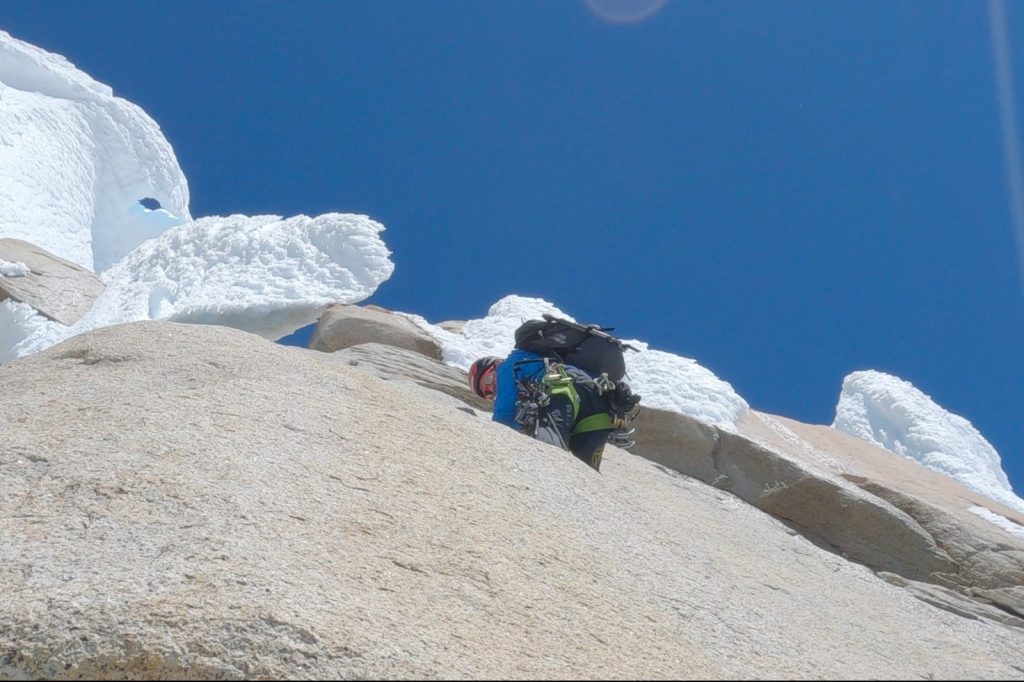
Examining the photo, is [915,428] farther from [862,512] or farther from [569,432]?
[569,432]

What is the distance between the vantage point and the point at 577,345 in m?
8.84

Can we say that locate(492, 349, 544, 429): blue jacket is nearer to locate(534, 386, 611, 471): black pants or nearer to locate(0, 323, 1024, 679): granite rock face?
locate(534, 386, 611, 471): black pants

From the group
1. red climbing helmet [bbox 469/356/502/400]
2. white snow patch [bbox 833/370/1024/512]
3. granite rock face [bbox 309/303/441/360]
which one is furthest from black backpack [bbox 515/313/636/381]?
white snow patch [bbox 833/370/1024/512]

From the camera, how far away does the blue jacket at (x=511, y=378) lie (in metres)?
8.36

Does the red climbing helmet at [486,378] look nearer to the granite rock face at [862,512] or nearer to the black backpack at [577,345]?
the black backpack at [577,345]

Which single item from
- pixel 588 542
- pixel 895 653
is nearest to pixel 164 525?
pixel 588 542

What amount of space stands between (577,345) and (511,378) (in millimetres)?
739

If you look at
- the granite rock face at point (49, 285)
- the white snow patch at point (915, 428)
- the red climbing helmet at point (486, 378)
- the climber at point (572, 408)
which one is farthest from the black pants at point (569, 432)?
the white snow patch at point (915, 428)

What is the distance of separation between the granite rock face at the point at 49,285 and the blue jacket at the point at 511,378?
10403 millimetres

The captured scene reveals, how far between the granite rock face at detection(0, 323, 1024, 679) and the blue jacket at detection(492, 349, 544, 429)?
1309mm

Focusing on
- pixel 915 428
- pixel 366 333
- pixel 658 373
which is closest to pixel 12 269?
pixel 366 333

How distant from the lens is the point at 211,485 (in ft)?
15.0

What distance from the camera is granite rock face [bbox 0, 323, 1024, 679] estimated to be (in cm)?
337

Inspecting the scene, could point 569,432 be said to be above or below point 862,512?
below
